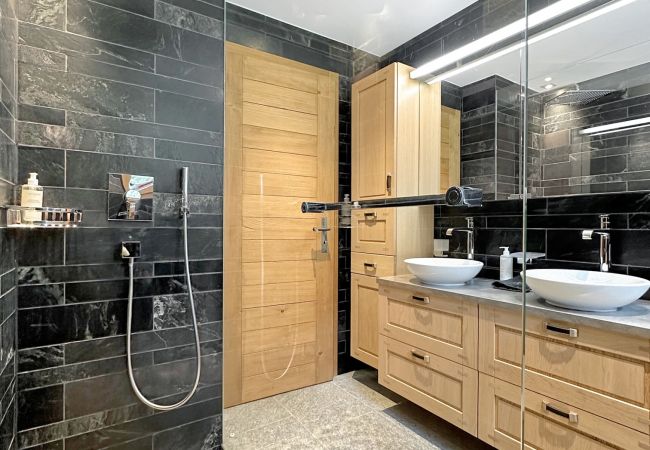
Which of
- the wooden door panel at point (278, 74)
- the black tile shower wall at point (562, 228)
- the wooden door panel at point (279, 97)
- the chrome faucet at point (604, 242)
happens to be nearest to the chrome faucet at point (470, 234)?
the black tile shower wall at point (562, 228)

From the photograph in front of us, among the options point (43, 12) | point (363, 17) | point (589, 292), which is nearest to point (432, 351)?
point (589, 292)

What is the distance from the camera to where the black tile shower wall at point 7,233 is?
3.85 feet

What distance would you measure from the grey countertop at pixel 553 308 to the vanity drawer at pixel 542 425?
348mm

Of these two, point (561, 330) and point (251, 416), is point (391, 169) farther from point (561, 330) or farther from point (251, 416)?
point (251, 416)

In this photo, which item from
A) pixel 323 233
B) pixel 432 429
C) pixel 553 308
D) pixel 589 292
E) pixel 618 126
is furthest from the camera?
pixel 323 233

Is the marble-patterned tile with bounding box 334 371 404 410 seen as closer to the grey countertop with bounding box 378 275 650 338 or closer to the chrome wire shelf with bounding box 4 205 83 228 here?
the grey countertop with bounding box 378 275 650 338

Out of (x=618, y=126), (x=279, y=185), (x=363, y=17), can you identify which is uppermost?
(x=363, y=17)

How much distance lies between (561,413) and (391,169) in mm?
1452

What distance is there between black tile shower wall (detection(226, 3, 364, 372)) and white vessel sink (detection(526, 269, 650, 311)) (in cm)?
114

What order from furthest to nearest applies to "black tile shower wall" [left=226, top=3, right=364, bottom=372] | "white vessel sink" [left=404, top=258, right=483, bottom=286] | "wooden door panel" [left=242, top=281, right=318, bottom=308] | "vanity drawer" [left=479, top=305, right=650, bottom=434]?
"black tile shower wall" [left=226, top=3, right=364, bottom=372]
"wooden door panel" [left=242, top=281, right=318, bottom=308]
"white vessel sink" [left=404, top=258, right=483, bottom=286]
"vanity drawer" [left=479, top=305, right=650, bottom=434]

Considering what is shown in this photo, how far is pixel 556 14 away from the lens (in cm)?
171

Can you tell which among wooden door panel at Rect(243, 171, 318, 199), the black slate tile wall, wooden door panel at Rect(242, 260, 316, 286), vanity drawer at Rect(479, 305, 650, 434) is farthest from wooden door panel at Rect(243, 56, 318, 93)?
vanity drawer at Rect(479, 305, 650, 434)

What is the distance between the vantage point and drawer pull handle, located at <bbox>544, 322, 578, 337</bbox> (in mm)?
1292

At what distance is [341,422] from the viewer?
2018 mm
